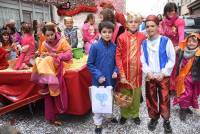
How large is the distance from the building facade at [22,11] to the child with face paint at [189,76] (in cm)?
1028

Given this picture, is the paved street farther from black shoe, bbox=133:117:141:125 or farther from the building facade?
the building facade

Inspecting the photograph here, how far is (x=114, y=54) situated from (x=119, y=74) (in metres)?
0.28

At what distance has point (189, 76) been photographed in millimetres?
4852

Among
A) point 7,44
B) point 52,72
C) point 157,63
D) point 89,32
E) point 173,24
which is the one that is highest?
point 173,24

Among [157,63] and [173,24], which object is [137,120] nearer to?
[157,63]

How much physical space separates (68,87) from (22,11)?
11.8 meters

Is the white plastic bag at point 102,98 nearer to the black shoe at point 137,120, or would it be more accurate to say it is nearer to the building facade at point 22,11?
the black shoe at point 137,120

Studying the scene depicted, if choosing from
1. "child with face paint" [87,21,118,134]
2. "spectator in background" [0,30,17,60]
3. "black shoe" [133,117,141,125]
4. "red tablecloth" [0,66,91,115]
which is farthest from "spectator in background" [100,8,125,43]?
"spectator in background" [0,30,17,60]

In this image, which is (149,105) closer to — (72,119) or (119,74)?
(119,74)

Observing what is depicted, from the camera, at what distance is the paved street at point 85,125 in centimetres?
439

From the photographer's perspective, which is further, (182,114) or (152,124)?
(182,114)

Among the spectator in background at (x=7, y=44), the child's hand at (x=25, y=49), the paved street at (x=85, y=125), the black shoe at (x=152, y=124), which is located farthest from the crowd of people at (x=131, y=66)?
the spectator in background at (x=7, y=44)

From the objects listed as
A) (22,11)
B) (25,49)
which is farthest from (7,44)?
(22,11)

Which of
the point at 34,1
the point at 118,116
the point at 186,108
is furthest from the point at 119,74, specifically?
the point at 34,1
